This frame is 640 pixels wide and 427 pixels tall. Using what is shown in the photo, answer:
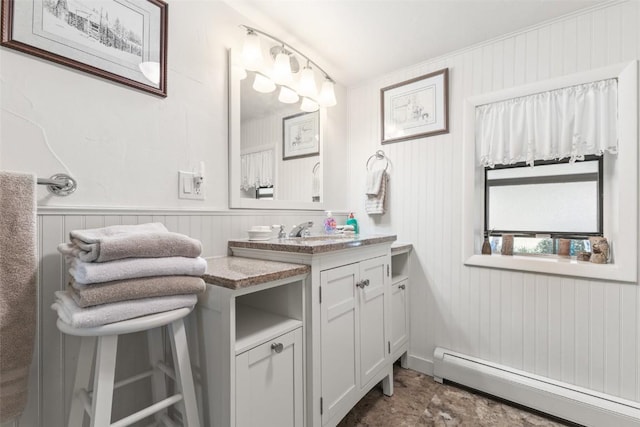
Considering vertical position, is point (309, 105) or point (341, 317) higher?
point (309, 105)

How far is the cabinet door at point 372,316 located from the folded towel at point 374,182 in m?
0.62

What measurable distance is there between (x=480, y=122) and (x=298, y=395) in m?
1.90

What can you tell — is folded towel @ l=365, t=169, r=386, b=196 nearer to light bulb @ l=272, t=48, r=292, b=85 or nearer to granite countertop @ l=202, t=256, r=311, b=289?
light bulb @ l=272, t=48, r=292, b=85

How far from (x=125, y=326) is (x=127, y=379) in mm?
467

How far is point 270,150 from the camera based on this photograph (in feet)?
5.71

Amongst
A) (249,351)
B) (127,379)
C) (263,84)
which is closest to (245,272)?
(249,351)

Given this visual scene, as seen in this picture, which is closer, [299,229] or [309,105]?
[299,229]

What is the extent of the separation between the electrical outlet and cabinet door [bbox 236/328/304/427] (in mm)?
744

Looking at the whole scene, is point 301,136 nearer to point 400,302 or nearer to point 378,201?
point 378,201

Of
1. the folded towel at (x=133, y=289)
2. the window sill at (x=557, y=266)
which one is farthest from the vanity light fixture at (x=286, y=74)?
the window sill at (x=557, y=266)

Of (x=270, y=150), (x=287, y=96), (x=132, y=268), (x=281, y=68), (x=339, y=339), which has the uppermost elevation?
(x=281, y=68)

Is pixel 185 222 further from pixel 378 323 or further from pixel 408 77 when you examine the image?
pixel 408 77

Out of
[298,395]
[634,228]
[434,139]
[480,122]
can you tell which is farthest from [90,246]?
[634,228]

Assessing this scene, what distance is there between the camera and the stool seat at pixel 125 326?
72cm
